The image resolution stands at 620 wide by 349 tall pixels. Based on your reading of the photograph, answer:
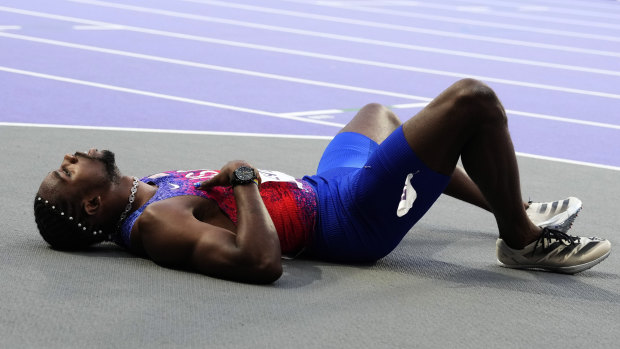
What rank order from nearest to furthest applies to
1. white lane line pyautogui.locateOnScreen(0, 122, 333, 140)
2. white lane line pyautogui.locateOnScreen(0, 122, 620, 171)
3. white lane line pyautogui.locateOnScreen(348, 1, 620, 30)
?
white lane line pyautogui.locateOnScreen(0, 122, 620, 171), white lane line pyautogui.locateOnScreen(0, 122, 333, 140), white lane line pyautogui.locateOnScreen(348, 1, 620, 30)

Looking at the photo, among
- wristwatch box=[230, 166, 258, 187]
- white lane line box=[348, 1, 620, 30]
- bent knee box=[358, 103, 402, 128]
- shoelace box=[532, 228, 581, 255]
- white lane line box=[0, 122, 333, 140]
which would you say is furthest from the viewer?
white lane line box=[348, 1, 620, 30]

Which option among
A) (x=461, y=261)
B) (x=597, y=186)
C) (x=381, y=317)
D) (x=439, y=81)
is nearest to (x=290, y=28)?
(x=439, y=81)

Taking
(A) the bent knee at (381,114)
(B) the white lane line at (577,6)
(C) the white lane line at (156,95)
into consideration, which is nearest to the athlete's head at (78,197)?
(A) the bent knee at (381,114)

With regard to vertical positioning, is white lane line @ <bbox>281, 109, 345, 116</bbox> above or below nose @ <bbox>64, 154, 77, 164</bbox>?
below

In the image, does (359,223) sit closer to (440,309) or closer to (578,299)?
(440,309)

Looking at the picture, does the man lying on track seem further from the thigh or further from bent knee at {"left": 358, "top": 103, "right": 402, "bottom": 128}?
bent knee at {"left": 358, "top": 103, "right": 402, "bottom": 128}

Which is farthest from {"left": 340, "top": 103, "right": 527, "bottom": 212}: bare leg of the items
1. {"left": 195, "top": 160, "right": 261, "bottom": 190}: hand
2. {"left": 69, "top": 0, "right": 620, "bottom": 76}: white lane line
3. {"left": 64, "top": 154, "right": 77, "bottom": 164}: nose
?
{"left": 69, "top": 0, "right": 620, "bottom": 76}: white lane line

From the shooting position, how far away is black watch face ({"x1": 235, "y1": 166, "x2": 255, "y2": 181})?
11.1ft

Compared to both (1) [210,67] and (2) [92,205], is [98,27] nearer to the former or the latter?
(1) [210,67]

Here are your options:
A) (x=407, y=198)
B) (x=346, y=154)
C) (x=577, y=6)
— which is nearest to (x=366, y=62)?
(x=346, y=154)

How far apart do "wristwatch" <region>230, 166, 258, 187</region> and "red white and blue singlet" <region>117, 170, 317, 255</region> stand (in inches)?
5.9

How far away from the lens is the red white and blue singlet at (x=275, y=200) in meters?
3.51

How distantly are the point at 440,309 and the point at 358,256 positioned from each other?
1.75 ft

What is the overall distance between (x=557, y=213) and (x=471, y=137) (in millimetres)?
926
